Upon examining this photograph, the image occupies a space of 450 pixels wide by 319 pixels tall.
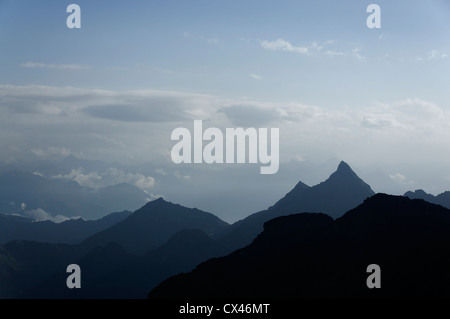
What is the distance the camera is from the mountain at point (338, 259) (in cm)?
9969

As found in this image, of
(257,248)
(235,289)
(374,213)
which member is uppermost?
(374,213)

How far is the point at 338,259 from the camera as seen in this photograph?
111375mm

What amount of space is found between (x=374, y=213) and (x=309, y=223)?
17.2 m

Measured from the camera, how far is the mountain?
99.7 m

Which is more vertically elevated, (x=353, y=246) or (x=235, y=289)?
(x=353, y=246)
